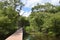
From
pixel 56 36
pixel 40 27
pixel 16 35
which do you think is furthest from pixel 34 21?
pixel 16 35

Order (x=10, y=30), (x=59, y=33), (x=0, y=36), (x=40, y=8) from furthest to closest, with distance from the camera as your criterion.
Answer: (x=40, y=8) < (x=59, y=33) < (x=10, y=30) < (x=0, y=36)

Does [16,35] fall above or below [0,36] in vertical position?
above

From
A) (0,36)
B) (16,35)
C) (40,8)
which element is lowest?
(40,8)

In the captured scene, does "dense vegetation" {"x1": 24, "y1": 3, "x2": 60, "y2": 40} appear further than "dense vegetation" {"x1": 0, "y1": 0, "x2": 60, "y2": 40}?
Yes

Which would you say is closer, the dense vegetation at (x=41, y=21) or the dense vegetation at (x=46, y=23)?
the dense vegetation at (x=41, y=21)

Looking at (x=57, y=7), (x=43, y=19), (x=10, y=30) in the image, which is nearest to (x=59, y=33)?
(x=43, y=19)

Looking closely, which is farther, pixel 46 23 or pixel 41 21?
pixel 41 21

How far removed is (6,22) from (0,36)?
5.06ft

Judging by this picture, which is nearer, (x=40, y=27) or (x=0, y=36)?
(x=0, y=36)

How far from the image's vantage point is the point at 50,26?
80.1ft

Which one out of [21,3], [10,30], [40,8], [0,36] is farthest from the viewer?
[40,8]

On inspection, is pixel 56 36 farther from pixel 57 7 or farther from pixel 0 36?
pixel 0 36

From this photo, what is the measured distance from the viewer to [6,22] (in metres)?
14.0

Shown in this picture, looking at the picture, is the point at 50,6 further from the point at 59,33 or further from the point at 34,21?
the point at 59,33
